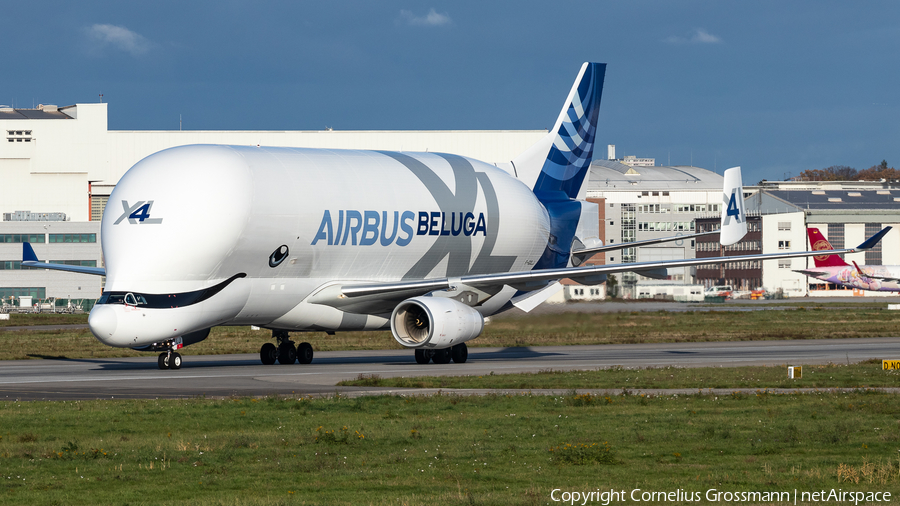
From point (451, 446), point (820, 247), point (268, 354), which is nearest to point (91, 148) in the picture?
point (820, 247)

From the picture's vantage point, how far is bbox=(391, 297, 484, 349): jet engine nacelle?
3459cm

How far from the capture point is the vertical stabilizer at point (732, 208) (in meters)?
36.9

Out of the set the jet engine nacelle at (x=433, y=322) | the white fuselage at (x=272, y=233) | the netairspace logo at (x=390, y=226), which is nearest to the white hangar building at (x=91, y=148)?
the netairspace logo at (x=390, y=226)

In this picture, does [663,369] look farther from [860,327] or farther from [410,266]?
[860,327]

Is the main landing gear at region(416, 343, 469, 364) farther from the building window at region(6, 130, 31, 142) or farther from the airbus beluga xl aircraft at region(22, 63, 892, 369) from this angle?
the building window at region(6, 130, 31, 142)

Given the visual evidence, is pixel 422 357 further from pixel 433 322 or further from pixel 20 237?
pixel 20 237

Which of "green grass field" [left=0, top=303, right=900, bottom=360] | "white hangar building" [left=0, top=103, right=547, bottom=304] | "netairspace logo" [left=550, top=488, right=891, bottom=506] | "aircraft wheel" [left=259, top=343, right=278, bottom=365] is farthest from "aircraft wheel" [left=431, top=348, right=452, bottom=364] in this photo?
"white hangar building" [left=0, top=103, right=547, bottom=304]

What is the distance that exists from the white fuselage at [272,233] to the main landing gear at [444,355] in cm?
183

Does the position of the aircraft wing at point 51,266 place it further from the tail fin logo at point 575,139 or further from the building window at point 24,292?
the building window at point 24,292

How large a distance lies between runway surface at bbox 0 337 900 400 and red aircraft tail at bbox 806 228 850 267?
6260cm

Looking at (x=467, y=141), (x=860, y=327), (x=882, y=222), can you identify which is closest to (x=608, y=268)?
(x=860, y=327)

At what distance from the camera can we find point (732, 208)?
3703 centimetres

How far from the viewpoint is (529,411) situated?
21.5 metres

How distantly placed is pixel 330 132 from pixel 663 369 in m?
104
